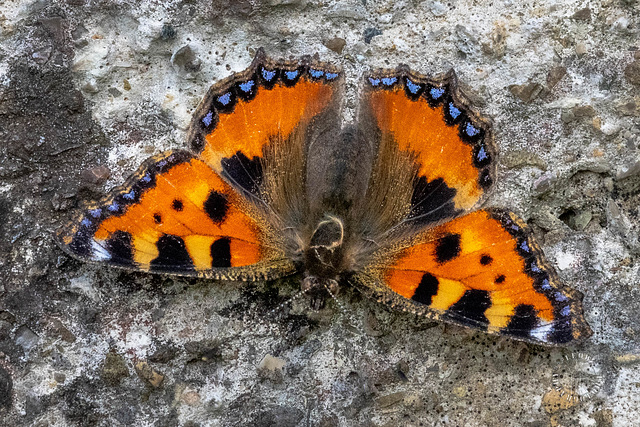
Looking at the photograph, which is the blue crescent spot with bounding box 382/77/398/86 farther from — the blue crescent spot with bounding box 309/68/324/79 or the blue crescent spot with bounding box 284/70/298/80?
the blue crescent spot with bounding box 284/70/298/80

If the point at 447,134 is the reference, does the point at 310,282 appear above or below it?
below

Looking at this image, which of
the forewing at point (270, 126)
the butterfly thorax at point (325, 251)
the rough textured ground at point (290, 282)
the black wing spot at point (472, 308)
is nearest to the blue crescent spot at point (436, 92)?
the rough textured ground at point (290, 282)

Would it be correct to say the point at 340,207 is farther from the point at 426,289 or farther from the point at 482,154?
the point at 482,154

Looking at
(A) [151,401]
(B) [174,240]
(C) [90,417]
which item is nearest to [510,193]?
(B) [174,240]

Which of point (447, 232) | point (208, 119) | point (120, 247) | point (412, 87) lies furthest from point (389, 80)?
point (120, 247)

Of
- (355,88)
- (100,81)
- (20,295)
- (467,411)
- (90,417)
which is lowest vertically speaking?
(467,411)

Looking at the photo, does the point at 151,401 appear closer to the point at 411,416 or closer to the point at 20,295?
the point at 20,295

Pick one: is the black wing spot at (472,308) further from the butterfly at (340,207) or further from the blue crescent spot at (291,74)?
the blue crescent spot at (291,74)
